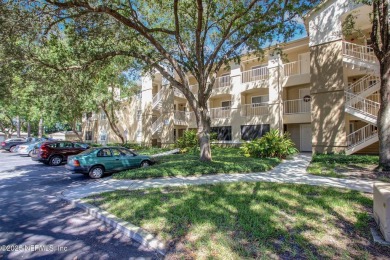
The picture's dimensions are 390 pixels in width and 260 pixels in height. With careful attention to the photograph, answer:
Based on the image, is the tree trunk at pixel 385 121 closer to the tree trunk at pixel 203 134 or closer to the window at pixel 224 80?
the tree trunk at pixel 203 134

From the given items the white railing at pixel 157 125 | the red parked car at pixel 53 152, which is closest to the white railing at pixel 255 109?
the white railing at pixel 157 125

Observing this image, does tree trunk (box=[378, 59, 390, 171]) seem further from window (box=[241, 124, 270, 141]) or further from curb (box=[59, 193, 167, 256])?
window (box=[241, 124, 270, 141])

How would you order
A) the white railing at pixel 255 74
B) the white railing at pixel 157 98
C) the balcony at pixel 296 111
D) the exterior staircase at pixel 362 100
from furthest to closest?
the white railing at pixel 157 98
the white railing at pixel 255 74
the balcony at pixel 296 111
the exterior staircase at pixel 362 100

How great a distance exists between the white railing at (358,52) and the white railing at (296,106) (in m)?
4.51

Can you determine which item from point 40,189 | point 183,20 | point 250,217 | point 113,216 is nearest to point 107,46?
point 183,20

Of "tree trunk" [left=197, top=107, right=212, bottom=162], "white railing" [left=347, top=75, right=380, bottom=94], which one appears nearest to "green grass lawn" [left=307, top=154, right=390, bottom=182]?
"tree trunk" [left=197, top=107, right=212, bottom=162]

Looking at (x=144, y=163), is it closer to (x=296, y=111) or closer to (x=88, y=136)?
(x=296, y=111)

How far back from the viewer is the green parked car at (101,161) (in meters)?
9.48

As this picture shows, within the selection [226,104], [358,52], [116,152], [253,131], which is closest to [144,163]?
[116,152]

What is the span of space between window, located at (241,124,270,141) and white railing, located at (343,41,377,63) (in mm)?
7284

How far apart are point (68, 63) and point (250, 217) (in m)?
11.8

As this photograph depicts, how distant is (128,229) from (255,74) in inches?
708

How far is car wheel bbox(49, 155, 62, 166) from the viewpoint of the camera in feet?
46.2

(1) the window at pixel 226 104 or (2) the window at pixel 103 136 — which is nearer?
(1) the window at pixel 226 104
